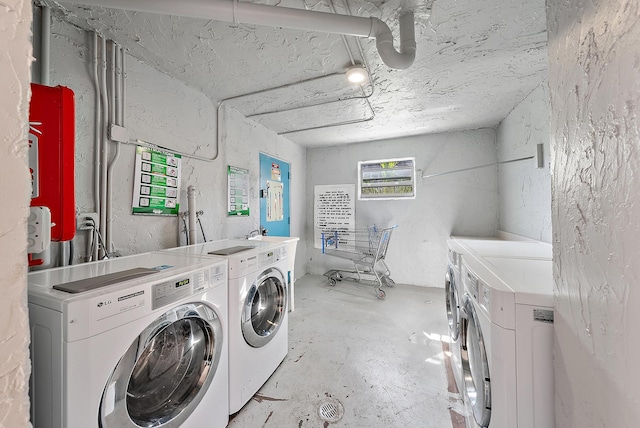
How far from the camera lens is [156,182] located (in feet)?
5.57

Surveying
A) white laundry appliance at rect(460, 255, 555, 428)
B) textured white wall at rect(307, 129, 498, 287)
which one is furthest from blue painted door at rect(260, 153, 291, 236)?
white laundry appliance at rect(460, 255, 555, 428)

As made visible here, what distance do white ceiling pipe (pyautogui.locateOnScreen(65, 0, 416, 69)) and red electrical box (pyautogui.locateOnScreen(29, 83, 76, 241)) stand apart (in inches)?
20.0

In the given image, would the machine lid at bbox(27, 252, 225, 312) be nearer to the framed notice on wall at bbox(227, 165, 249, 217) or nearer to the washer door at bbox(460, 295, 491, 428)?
the framed notice on wall at bbox(227, 165, 249, 217)

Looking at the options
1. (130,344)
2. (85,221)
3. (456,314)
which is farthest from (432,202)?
(85,221)

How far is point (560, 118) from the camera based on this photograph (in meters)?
0.68

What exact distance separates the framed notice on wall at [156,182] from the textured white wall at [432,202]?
244 centimetres

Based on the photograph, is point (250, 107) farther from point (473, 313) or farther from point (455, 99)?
point (473, 313)

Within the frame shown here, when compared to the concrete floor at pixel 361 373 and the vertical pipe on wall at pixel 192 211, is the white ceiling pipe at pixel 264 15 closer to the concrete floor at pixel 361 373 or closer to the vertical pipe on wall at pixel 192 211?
the vertical pipe on wall at pixel 192 211

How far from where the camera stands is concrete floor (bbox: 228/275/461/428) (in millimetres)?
1328

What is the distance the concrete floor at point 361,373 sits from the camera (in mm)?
1328

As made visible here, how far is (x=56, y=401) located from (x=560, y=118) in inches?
66.7

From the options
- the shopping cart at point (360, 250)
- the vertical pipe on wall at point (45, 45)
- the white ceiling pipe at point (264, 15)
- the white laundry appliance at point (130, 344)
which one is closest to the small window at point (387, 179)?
the shopping cart at point (360, 250)

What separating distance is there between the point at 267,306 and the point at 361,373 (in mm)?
811

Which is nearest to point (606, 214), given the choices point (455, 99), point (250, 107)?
point (455, 99)
